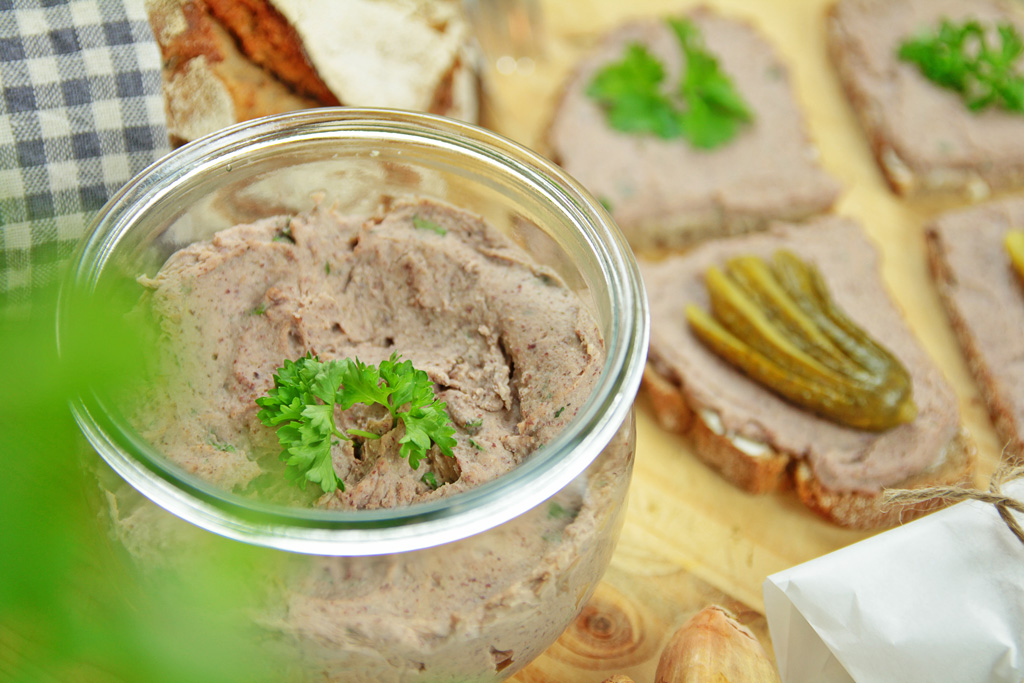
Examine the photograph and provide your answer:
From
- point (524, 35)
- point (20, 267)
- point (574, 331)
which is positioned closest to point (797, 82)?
point (524, 35)

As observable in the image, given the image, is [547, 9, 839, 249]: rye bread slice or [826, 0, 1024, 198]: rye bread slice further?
[826, 0, 1024, 198]: rye bread slice

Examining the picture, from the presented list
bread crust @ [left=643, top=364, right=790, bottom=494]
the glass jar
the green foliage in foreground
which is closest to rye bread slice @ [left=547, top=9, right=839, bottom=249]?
bread crust @ [left=643, top=364, right=790, bottom=494]

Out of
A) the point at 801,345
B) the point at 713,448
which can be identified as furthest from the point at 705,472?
the point at 801,345

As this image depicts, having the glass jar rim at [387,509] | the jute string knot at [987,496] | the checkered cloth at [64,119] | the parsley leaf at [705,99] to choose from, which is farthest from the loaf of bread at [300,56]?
the jute string knot at [987,496]

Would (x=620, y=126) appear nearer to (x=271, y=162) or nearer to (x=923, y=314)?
(x=923, y=314)

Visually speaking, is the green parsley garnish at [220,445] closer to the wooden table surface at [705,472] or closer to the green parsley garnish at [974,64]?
the wooden table surface at [705,472]

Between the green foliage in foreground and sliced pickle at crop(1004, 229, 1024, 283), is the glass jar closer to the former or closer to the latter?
the green foliage in foreground
